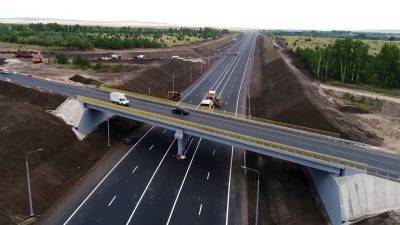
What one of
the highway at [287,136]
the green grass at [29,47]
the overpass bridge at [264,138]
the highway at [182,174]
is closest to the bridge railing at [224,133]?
the overpass bridge at [264,138]

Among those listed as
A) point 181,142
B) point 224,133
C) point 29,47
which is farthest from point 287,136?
point 29,47

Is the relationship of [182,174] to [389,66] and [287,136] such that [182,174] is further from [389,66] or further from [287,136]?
[389,66]

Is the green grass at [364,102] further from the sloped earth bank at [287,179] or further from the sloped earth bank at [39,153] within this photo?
the sloped earth bank at [39,153]

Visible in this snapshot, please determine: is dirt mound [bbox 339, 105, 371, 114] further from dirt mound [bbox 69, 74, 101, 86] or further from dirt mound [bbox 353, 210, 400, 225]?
dirt mound [bbox 69, 74, 101, 86]

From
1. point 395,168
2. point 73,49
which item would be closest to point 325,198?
point 395,168

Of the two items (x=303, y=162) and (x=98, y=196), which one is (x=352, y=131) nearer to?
(x=303, y=162)

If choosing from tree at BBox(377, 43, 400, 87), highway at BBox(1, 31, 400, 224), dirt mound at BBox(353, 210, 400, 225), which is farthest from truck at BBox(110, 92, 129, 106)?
tree at BBox(377, 43, 400, 87)
